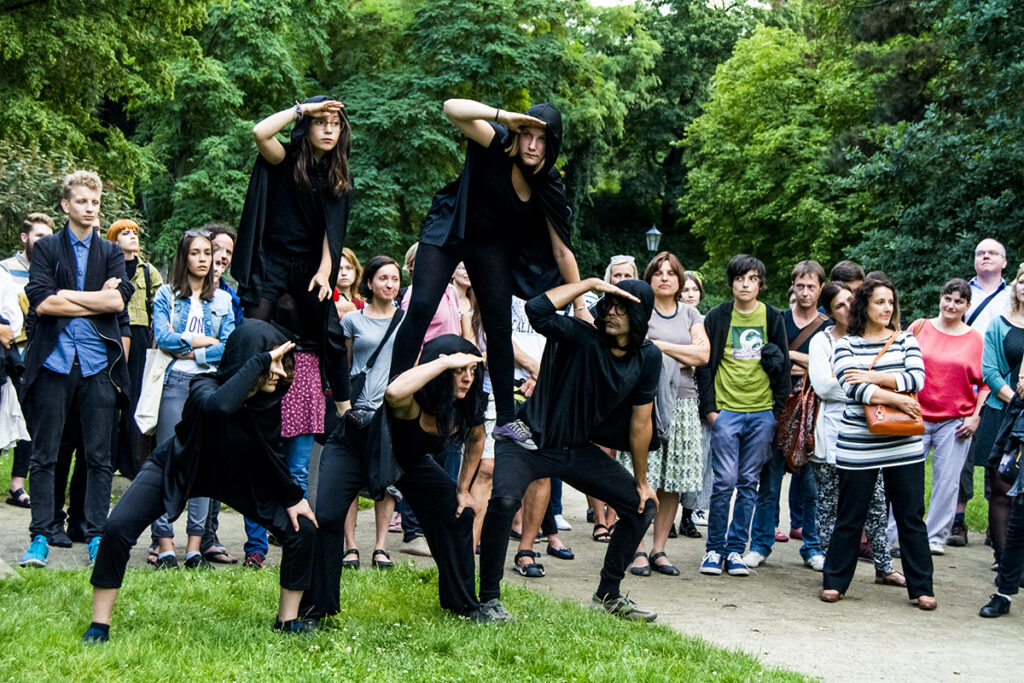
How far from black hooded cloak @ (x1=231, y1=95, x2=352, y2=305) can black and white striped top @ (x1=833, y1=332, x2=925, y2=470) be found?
145 inches

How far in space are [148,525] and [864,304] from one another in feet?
16.4

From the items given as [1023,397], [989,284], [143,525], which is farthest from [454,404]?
[989,284]

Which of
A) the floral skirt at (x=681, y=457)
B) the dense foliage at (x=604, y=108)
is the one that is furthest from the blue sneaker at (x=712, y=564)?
the dense foliage at (x=604, y=108)

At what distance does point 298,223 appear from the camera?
22.0 ft

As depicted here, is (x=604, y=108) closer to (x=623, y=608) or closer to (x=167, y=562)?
(x=167, y=562)

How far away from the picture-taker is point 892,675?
5.79 meters

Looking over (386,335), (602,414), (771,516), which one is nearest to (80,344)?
(386,335)

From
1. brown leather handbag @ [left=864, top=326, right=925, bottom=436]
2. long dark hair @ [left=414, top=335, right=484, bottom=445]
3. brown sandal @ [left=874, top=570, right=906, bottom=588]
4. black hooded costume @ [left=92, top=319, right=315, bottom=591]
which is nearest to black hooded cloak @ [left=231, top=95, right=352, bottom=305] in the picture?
black hooded costume @ [left=92, top=319, right=315, bottom=591]

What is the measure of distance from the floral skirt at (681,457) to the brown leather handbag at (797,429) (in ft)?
2.24

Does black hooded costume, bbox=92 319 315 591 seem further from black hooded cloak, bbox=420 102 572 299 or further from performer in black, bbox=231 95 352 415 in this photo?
black hooded cloak, bbox=420 102 572 299

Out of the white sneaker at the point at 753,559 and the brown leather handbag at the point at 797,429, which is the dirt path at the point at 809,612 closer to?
the white sneaker at the point at 753,559

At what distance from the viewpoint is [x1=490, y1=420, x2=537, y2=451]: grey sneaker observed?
6.64 metres

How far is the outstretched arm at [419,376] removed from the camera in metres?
5.62

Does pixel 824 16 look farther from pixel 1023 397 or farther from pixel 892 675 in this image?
pixel 892 675
